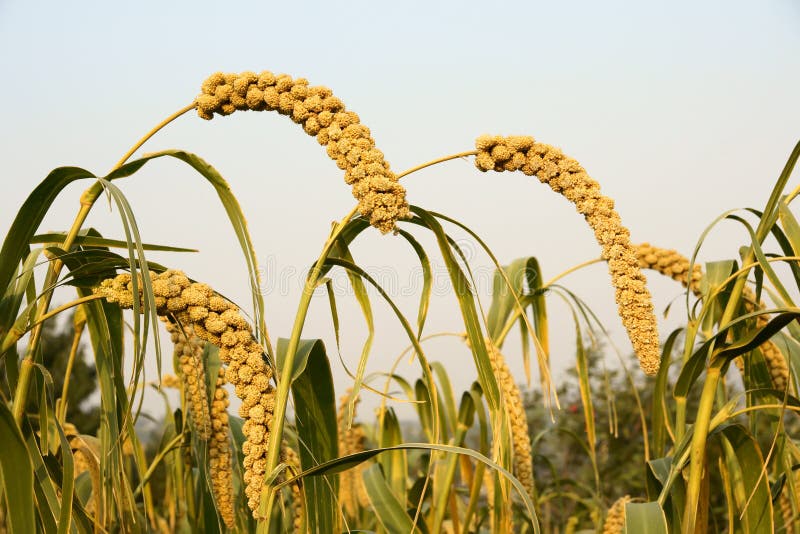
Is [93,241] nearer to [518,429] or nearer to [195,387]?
[195,387]

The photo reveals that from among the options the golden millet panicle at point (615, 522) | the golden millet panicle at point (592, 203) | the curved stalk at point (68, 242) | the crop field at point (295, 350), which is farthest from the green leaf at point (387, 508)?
the golden millet panicle at point (615, 522)

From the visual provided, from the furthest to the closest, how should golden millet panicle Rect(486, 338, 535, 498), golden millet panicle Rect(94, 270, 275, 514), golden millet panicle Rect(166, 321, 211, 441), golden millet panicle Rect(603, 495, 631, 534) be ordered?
golden millet panicle Rect(603, 495, 631, 534), golden millet panicle Rect(486, 338, 535, 498), golden millet panicle Rect(166, 321, 211, 441), golden millet panicle Rect(94, 270, 275, 514)

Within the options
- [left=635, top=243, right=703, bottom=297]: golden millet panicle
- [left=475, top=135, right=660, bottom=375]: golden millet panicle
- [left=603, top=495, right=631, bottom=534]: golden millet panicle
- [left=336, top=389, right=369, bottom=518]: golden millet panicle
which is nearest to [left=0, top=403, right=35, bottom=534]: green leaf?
[left=475, top=135, right=660, bottom=375]: golden millet panicle

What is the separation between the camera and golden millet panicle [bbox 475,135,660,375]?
59.8 inches

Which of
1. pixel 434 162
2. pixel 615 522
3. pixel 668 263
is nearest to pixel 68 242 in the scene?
pixel 434 162

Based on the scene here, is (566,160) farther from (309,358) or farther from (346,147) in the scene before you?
(309,358)

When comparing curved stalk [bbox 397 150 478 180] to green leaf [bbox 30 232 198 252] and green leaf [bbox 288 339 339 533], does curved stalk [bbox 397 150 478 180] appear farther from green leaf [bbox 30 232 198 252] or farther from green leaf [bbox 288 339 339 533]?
green leaf [bbox 30 232 198 252]

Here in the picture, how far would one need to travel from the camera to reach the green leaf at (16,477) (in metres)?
1.29

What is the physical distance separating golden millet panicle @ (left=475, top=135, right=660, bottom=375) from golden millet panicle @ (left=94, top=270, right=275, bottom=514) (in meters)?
0.57

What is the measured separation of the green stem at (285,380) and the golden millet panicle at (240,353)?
11 mm

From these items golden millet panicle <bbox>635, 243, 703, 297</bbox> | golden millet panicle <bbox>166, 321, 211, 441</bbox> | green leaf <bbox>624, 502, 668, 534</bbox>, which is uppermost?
golden millet panicle <bbox>635, 243, 703, 297</bbox>

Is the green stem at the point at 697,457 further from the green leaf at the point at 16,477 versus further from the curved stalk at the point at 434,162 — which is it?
the green leaf at the point at 16,477

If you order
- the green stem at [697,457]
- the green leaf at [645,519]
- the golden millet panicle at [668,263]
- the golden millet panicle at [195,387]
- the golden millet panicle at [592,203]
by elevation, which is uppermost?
the golden millet panicle at [668,263]

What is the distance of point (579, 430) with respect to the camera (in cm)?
812
